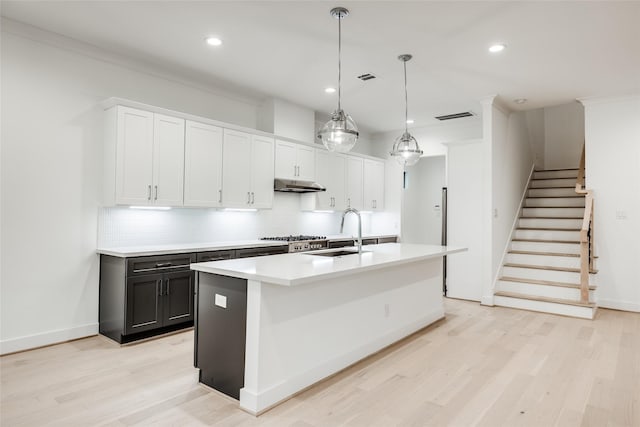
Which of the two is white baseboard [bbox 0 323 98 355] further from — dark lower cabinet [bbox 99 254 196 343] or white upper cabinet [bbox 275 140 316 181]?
white upper cabinet [bbox 275 140 316 181]

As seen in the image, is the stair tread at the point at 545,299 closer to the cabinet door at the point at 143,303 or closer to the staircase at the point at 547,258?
the staircase at the point at 547,258

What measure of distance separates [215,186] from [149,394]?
8.35 feet

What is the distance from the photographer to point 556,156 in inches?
336

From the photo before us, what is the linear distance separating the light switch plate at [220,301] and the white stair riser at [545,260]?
494cm

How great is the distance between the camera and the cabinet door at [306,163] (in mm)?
5914

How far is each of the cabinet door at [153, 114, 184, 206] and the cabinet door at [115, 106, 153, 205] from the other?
0.06 m

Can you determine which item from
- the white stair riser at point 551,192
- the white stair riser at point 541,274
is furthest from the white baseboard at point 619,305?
the white stair riser at point 551,192

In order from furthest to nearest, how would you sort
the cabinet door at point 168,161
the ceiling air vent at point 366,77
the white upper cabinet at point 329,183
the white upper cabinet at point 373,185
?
the white upper cabinet at point 373,185 → the white upper cabinet at point 329,183 → the ceiling air vent at point 366,77 → the cabinet door at point 168,161

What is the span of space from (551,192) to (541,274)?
2319 mm

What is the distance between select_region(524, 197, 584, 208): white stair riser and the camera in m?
6.81

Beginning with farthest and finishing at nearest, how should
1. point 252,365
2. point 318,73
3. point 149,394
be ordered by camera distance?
point 318,73
point 149,394
point 252,365

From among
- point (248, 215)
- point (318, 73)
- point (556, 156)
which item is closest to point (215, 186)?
point (248, 215)

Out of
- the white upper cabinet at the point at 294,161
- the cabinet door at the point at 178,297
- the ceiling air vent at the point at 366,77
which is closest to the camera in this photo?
the cabinet door at the point at 178,297

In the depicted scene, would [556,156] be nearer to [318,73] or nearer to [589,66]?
[589,66]
